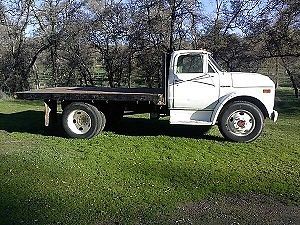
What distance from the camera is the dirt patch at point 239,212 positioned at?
14.8 ft

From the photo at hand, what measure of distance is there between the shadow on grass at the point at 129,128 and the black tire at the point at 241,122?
1.44ft

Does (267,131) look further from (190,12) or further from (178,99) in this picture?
(190,12)

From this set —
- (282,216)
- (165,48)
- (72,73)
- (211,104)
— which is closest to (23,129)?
(211,104)

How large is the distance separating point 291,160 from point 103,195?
12.0 feet

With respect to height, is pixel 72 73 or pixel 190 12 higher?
pixel 190 12

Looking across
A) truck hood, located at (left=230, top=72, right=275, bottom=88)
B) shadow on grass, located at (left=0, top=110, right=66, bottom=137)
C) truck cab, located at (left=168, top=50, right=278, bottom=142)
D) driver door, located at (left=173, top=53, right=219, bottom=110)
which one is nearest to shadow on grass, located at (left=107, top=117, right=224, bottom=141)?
truck cab, located at (left=168, top=50, right=278, bottom=142)

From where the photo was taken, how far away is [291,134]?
9.80 meters

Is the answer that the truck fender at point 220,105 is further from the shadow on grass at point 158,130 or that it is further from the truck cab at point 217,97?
Answer: the shadow on grass at point 158,130

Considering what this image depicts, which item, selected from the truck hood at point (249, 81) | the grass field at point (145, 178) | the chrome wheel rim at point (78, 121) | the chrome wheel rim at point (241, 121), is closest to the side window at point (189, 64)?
the truck hood at point (249, 81)

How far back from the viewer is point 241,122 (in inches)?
328

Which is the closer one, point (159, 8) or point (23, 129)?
point (23, 129)

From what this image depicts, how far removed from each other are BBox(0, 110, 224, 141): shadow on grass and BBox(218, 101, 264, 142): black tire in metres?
0.44

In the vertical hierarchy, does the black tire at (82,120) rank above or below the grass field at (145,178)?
above

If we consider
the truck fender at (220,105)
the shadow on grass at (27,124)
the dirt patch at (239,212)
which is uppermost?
the truck fender at (220,105)
